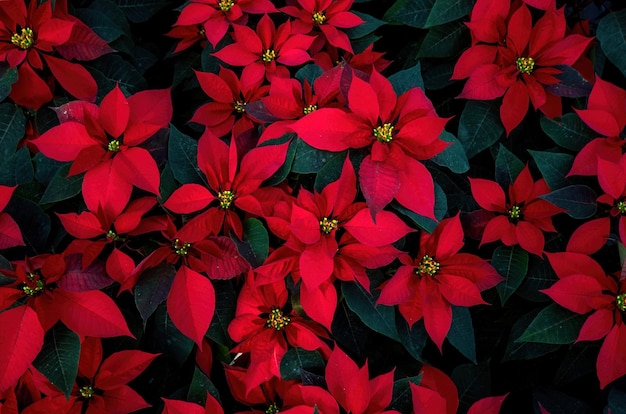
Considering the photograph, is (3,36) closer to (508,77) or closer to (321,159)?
(321,159)

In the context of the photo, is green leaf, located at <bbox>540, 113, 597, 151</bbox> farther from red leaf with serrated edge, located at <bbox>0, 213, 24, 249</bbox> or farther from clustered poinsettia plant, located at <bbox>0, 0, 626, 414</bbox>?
red leaf with serrated edge, located at <bbox>0, 213, 24, 249</bbox>

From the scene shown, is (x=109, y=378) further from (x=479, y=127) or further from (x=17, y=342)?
(x=479, y=127)

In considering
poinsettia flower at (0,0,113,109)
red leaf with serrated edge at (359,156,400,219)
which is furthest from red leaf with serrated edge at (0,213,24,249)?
red leaf with serrated edge at (359,156,400,219)

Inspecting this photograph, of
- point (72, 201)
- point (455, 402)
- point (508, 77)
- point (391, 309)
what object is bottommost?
point (455, 402)

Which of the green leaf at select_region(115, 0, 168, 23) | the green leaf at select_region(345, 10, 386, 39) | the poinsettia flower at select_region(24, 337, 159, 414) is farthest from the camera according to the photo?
the green leaf at select_region(115, 0, 168, 23)

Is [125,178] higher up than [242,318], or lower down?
higher up

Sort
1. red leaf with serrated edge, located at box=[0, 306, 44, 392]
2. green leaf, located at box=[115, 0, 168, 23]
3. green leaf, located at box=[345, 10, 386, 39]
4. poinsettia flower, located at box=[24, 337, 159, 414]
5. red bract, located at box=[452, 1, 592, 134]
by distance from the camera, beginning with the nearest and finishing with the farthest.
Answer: red leaf with serrated edge, located at box=[0, 306, 44, 392] → poinsettia flower, located at box=[24, 337, 159, 414] → red bract, located at box=[452, 1, 592, 134] → green leaf, located at box=[345, 10, 386, 39] → green leaf, located at box=[115, 0, 168, 23]

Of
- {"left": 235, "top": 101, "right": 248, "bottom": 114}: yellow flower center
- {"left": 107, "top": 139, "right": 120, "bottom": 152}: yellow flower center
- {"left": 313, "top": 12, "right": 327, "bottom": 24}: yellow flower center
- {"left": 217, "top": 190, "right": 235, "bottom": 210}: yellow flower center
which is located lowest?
{"left": 217, "top": 190, "right": 235, "bottom": 210}: yellow flower center

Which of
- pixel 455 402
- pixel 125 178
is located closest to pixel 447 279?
pixel 455 402
